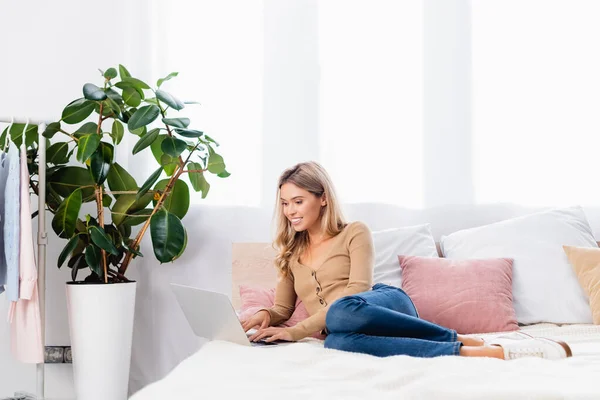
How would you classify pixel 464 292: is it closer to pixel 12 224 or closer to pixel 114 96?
pixel 114 96

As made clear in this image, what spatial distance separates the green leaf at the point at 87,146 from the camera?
245 cm

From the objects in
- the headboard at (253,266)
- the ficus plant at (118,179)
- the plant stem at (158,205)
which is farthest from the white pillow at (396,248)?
the plant stem at (158,205)

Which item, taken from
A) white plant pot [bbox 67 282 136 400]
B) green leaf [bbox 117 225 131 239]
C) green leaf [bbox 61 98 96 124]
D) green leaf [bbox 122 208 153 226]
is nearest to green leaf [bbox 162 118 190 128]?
green leaf [bbox 61 98 96 124]

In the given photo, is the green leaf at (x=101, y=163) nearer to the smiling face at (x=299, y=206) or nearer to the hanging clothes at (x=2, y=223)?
the hanging clothes at (x=2, y=223)

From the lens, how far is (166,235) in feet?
8.55

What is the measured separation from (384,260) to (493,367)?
116 centimetres

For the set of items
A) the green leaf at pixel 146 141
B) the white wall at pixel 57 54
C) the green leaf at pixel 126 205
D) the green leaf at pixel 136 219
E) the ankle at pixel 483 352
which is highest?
the white wall at pixel 57 54

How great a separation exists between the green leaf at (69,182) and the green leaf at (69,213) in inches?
6.0

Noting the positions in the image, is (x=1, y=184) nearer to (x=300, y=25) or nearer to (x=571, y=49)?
(x=300, y=25)

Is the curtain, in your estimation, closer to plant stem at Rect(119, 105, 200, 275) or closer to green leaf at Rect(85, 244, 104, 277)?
plant stem at Rect(119, 105, 200, 275)

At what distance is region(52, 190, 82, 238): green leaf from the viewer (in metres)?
2.57

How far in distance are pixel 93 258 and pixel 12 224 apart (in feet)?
1.07

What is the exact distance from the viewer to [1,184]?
7.93ft

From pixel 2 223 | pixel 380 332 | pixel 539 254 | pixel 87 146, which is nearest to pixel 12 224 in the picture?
pixel 2 223
